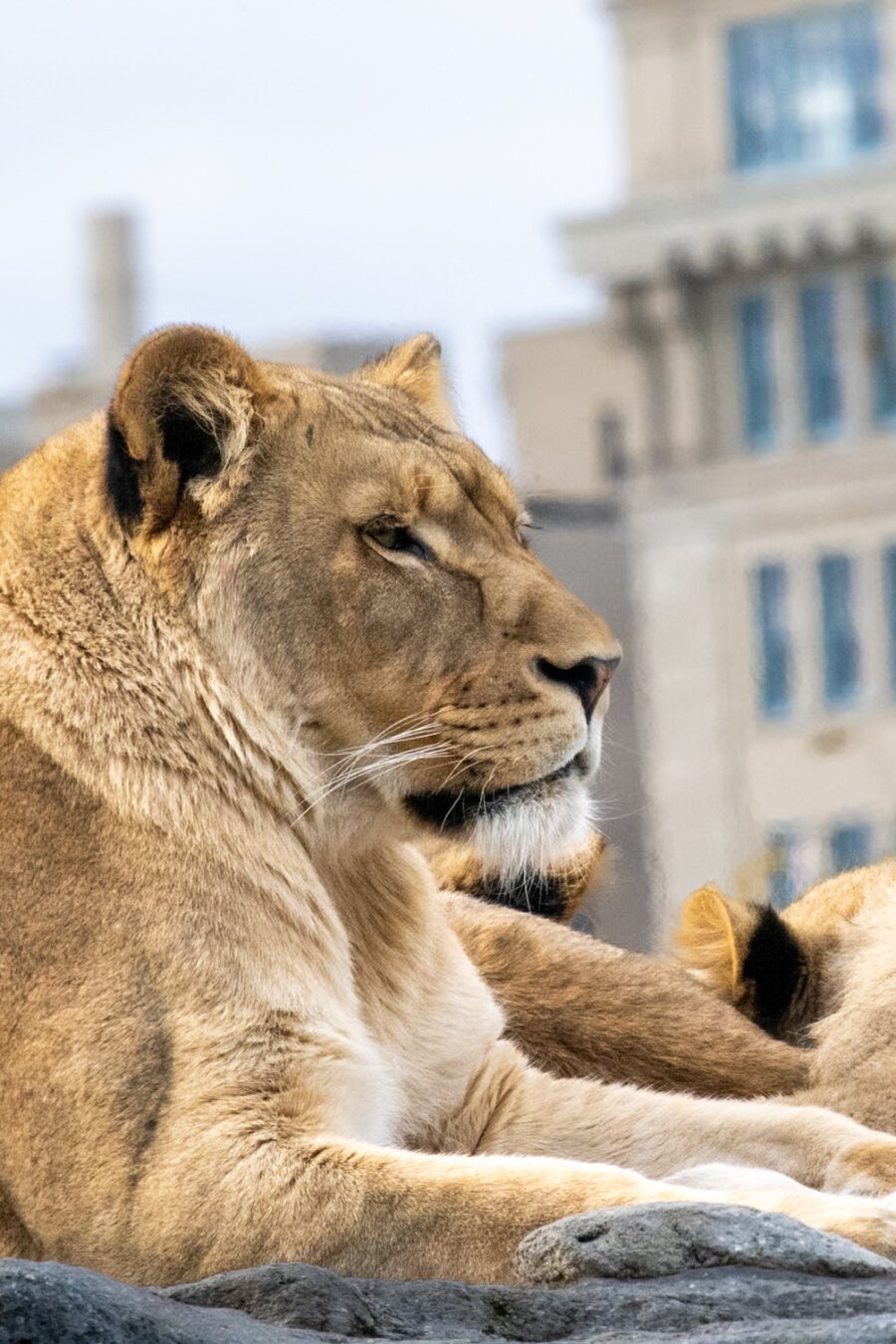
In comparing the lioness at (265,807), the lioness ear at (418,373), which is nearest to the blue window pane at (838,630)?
the lioness ear at (418,373)

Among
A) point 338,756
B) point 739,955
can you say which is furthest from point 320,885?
point 739,955

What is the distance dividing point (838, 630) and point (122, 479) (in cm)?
4370

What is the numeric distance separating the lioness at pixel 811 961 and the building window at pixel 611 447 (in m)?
46.5

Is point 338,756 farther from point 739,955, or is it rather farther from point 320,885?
point 739,955

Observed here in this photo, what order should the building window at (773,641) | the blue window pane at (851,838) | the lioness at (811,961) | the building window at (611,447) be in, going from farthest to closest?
the building window at (611,447)
the building window at (773,641)
the blue window pane at (851,838)
the lioness at (811,961)

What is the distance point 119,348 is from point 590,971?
55170 mm

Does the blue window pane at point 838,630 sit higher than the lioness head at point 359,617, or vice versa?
the lioness head at point 359,617

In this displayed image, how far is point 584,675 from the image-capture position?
11.7 ft

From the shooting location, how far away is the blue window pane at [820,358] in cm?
5028

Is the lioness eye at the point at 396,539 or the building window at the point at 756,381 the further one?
the building window at the point at 756,381

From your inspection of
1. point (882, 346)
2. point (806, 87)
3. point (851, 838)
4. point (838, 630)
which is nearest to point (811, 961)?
point (851, 838)

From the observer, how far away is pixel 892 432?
4956 centimetres

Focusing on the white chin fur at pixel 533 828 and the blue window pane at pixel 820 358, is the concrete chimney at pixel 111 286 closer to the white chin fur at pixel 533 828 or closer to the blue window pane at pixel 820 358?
the blue window pane at pixel 820 358

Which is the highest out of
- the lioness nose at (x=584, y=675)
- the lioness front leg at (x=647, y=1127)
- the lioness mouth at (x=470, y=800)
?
the lioness nose at (x=584, y=675)
